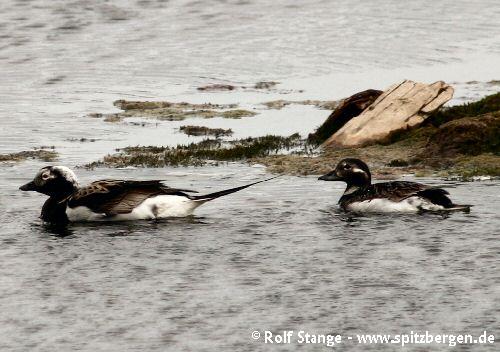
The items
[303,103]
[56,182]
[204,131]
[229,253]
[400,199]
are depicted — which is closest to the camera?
[229,253]

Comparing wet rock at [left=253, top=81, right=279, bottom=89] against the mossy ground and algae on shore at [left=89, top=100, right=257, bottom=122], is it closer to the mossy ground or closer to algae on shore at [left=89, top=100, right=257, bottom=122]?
algae on shore at [left=89, top=100, right=257, bottom=122]

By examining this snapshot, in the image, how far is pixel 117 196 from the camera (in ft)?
56.6

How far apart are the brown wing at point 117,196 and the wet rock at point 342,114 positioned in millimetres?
8973

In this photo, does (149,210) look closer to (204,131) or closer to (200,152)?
(200,152)

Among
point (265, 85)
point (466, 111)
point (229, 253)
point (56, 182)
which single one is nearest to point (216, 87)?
point (265, 85)

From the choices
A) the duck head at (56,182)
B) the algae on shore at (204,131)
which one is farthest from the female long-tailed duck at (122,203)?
the algae on shore at (204,131)

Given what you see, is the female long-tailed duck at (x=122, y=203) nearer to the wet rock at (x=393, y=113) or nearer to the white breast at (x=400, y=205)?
the white breast at (x=400, y=205)

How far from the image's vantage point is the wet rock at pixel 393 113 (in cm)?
2475

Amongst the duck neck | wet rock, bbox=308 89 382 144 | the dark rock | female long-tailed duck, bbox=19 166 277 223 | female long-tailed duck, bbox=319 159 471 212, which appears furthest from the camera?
the dark rock

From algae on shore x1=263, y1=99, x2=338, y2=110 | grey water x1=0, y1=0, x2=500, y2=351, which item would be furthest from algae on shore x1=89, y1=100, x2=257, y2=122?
algae on shore x1=263, y1=99, x2=338, y2=110

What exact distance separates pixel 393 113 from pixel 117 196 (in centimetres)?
962

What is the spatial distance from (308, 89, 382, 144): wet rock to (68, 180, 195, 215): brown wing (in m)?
8.97

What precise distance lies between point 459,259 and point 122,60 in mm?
28215

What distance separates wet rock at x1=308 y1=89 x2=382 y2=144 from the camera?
26.0m
